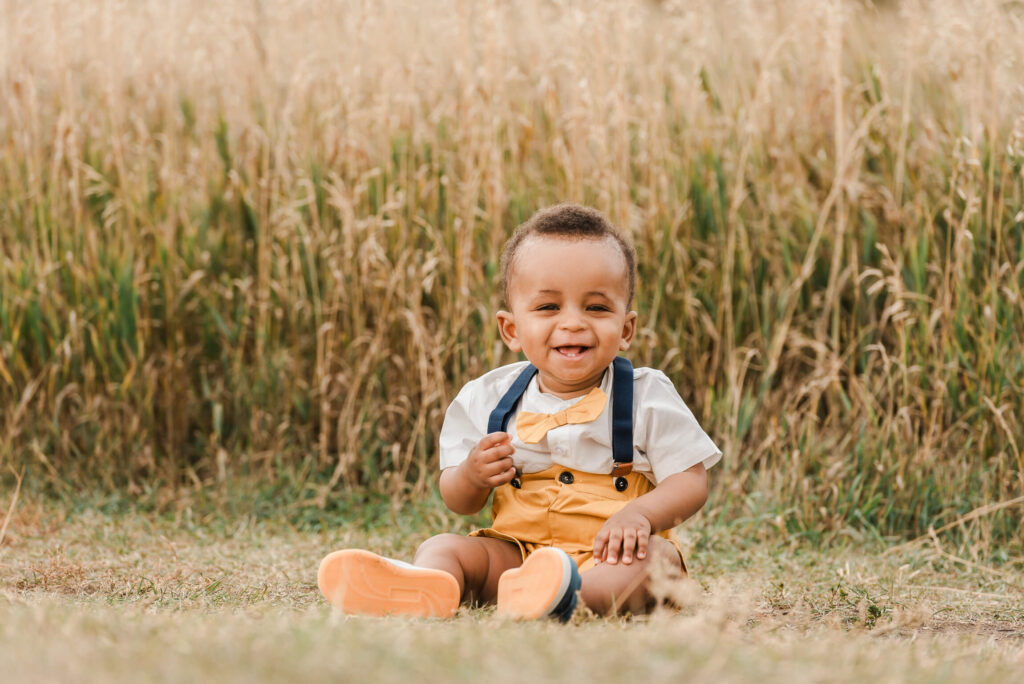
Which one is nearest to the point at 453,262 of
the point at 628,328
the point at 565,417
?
the point at 628,328

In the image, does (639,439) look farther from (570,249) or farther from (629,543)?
(570,249)

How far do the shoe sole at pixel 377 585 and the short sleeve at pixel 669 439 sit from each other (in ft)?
1.79

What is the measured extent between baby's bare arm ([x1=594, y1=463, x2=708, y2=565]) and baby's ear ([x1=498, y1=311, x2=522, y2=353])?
475 millimetres

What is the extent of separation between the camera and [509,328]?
A: 8.89ft

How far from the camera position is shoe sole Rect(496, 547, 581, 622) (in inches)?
84.1

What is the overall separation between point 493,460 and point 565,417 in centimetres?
20

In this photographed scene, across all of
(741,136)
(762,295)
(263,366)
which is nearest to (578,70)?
(741,136)

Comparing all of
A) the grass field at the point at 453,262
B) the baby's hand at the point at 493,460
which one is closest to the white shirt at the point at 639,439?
the baby's hand at the point at 493,460

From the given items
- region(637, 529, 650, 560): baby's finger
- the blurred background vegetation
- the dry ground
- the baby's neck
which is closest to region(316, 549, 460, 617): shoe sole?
the dry ground

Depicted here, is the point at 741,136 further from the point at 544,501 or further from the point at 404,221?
the point at 544,501

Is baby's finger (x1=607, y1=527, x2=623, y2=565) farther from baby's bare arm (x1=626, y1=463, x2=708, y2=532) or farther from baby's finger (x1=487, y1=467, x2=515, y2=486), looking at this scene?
baby's finger (x1=487, y1=467, x2=515, y2=486)

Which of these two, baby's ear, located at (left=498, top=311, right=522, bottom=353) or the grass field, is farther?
the grass field

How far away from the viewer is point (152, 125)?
4.68 meters

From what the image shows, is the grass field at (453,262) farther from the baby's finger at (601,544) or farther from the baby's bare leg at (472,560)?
the baby's finger at (601,544)
